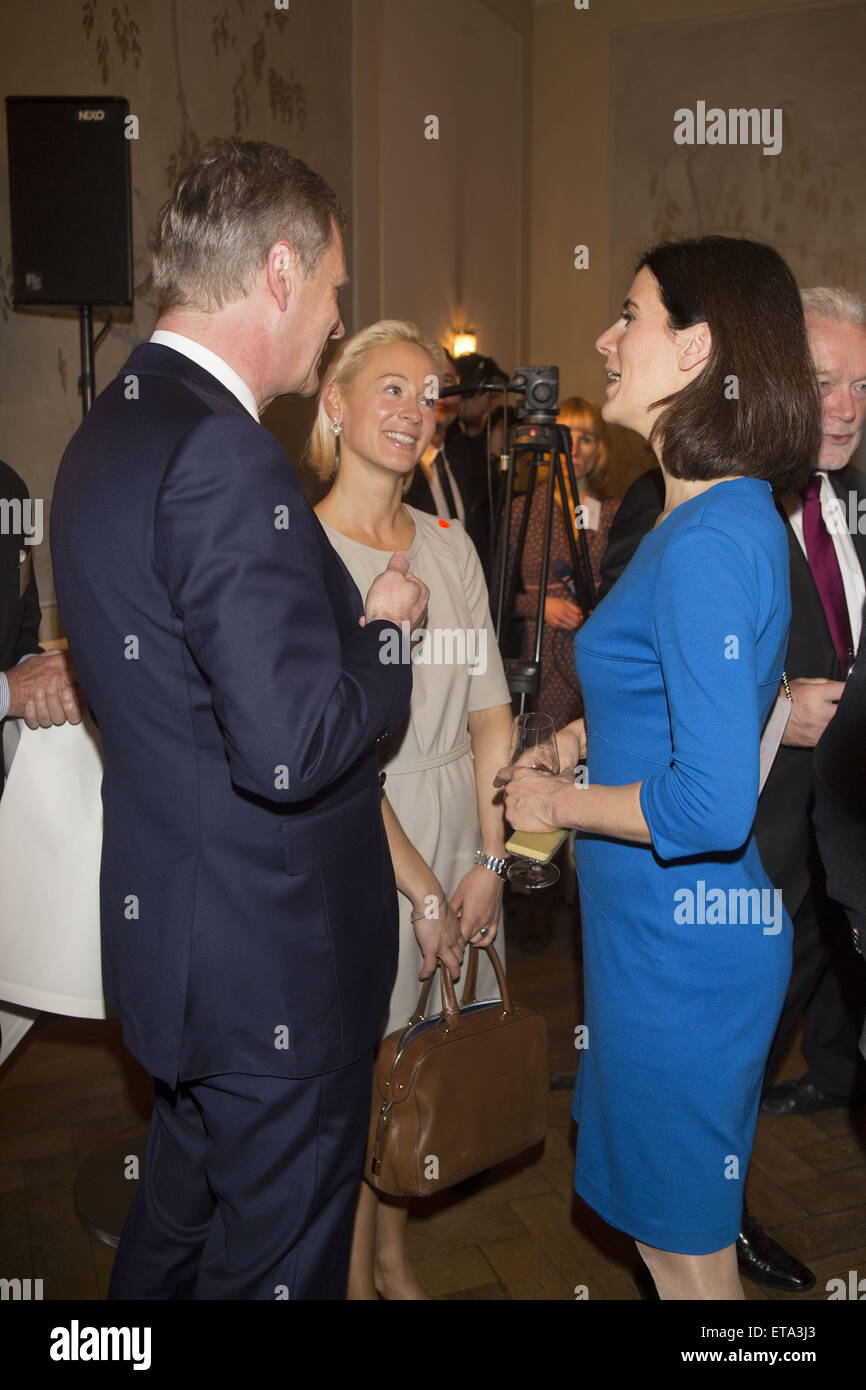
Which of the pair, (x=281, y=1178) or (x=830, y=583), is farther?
(x=830, y=583)

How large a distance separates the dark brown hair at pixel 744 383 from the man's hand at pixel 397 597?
14.3 inches

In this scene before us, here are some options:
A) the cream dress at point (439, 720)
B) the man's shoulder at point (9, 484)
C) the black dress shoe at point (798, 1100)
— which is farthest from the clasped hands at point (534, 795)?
the black dress shoe at point (798, 1100)

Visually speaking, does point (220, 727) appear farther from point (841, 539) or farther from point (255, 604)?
point (841, 539)

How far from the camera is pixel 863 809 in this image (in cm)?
129

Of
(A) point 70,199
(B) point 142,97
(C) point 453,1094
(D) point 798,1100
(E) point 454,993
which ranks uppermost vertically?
(B) point 142,97

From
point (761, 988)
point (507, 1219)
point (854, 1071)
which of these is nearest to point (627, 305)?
point (761, 988)

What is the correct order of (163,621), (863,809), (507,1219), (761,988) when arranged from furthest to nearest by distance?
(507,1219) < (761,988) < (863,809) < (163,621)

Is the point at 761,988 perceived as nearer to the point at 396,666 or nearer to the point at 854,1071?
the point at 396,666

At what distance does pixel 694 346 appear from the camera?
4.62 ft

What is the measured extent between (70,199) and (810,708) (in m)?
2.43

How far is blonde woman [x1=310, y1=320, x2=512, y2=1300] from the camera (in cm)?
188

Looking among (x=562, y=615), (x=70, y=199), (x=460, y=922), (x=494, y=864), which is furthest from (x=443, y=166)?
(x=460, y=922)

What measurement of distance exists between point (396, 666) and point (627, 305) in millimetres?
608

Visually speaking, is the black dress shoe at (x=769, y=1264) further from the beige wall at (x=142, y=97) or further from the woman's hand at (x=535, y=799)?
the beige wall at (x=142, y=97)
